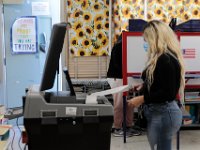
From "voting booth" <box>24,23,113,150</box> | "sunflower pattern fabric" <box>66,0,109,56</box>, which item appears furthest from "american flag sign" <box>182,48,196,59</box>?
"voting booth" <box>24,23,113,150</box>

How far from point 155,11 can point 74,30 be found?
132 cm

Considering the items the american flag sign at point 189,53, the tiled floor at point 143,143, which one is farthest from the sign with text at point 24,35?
the american flag sign at point 189,53

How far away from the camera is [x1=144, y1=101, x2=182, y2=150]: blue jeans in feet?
7.08

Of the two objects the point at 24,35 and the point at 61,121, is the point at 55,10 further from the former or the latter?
the point at 61,121

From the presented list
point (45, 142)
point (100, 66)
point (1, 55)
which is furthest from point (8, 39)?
point (45, 142)

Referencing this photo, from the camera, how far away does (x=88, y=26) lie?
4707 mm

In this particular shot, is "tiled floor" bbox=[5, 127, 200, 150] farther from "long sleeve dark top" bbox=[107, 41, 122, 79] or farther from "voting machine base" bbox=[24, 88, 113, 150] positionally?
"voting machine base" bbox=[24, 88, 113, 150]

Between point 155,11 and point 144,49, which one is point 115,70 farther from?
point 155,11

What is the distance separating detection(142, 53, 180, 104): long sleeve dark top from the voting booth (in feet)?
2.77

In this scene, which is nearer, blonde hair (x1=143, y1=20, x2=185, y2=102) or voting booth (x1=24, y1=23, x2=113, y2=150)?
voting booth (x1=24, y1=23, x2=113, y2=150)

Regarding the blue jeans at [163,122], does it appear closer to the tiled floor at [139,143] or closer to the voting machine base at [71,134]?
the voting machine base at [71,134]

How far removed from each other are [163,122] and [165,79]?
Answer: 321mm

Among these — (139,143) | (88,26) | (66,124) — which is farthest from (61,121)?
(88,26)

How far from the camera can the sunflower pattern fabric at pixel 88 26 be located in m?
4.64
